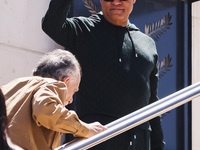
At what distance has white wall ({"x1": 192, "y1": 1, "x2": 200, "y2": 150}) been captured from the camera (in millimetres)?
5844

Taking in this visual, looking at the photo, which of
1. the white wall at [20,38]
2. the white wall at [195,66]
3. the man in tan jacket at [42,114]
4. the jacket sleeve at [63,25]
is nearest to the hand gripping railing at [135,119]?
the man in tan jacket at [42,114]

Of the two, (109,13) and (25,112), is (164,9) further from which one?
(25,112)

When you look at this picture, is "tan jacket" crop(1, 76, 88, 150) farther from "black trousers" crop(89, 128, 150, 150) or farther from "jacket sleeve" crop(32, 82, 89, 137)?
"black trousers" crop(89, 128, 150, 150)

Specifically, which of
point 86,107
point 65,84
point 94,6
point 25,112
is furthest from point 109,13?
point 94,6

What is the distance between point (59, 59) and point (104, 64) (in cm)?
54

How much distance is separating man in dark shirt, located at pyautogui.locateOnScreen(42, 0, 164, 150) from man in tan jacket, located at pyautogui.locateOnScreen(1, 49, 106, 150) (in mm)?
509

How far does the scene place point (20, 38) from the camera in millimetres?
4383

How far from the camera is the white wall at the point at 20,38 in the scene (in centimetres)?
423

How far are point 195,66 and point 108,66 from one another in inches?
122

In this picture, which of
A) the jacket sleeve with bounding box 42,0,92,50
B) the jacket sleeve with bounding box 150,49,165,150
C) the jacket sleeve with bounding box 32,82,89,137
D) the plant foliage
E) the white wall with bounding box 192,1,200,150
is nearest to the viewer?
the jacket sleeve with bounding box 32,82,89,137

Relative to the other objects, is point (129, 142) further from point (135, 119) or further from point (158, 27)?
point (158, 27)

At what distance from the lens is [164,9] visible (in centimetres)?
574

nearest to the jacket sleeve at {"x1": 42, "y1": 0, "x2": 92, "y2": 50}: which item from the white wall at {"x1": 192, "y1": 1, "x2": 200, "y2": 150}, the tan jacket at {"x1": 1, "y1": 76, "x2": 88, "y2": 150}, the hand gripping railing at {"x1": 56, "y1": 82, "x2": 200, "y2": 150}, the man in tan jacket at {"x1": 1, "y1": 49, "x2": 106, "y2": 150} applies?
the man in tan jacket at {"x1": 1, "y1": 49, "x2": 106, "y2": 150}

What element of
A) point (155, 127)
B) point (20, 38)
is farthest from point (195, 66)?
point (155, 127)
